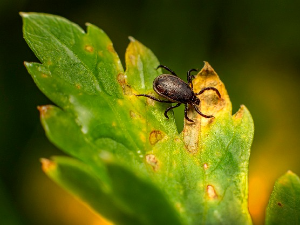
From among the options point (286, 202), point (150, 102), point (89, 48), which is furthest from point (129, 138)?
point (286, 202)

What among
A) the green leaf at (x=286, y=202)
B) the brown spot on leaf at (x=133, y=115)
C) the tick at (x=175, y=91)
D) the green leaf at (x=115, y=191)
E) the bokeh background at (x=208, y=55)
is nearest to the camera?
the green leaf at (x=115, y=191)

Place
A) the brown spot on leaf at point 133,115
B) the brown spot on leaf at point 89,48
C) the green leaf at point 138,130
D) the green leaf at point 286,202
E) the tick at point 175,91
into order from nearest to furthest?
the green leaf at point 138,130 → the green leaf at point 286,202 → the brown spot on leaf at point 133,115 → the brown spot on leaf at point 89,48 → the tick at point 175,91

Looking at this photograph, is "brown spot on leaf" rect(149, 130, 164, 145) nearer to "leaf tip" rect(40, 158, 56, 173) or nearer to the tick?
the tick

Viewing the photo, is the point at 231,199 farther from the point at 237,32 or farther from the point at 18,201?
the point at 237,32

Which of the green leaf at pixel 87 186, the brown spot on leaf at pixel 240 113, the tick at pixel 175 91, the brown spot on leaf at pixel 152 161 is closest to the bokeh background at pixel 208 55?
the tick at pixel 175 91

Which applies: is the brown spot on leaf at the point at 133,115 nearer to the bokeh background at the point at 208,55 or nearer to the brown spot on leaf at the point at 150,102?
the brown spot on leaf at the point at 150,102

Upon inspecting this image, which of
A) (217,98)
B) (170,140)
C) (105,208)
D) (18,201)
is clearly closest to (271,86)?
(217,98)

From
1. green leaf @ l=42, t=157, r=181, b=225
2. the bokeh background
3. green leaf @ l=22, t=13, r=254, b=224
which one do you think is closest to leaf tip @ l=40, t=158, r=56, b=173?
green leaf @ l=42, t=157, r=181, b=225
